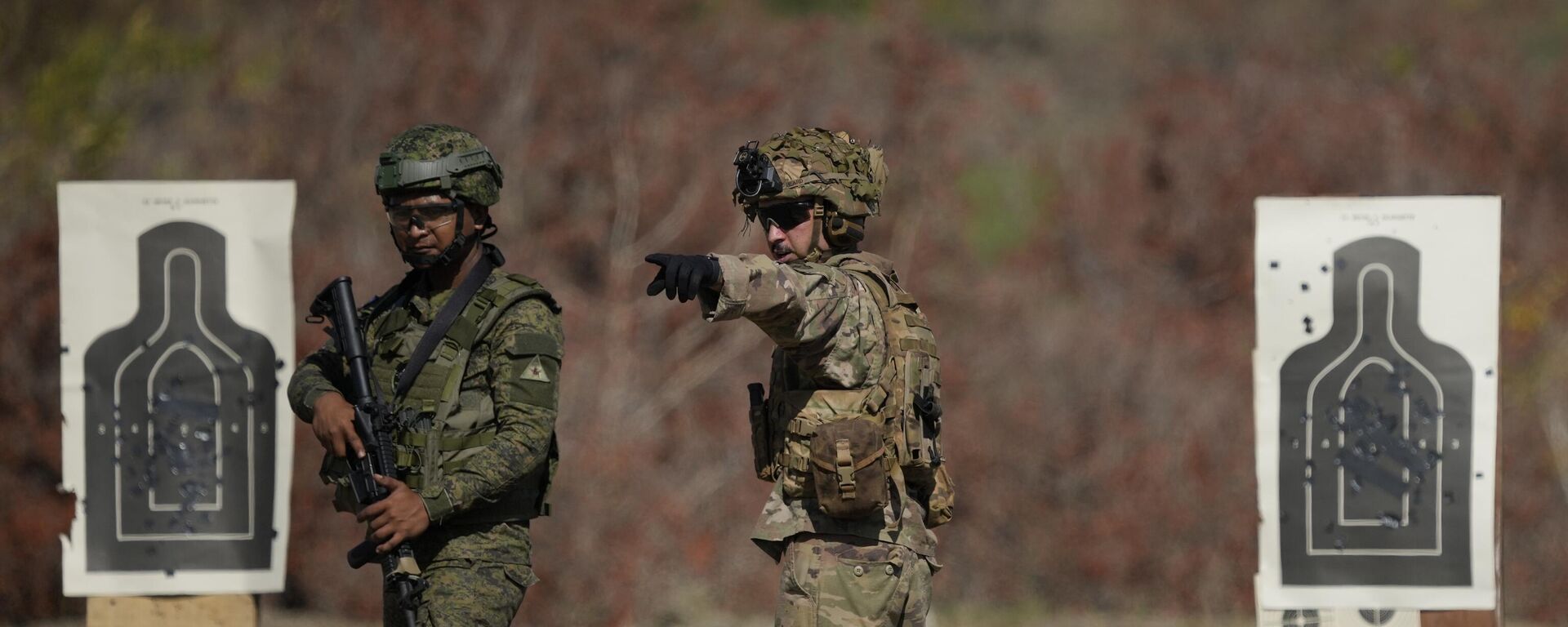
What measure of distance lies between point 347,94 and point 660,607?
4.44m

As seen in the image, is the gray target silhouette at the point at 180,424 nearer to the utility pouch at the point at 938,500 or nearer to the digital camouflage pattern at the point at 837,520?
the digital camouflage pattern at the point at 837,520

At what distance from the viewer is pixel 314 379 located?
5.04 m

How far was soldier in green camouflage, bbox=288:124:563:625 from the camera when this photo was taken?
4.71 m

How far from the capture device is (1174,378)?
1220 centimetres

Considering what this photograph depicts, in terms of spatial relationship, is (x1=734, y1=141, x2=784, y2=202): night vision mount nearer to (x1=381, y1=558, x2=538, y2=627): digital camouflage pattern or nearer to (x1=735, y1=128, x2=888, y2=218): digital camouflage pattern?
(x1=735, y1=128, x2=888, y2=218): digital camouflage pattern

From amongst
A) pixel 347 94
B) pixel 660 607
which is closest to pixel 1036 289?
pixel 660 607

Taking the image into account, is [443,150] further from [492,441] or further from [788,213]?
[788,213]

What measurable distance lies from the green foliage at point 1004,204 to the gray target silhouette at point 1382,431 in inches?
262

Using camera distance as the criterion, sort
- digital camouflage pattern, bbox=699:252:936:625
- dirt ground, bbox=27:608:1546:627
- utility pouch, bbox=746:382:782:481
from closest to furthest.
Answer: digital camouflage pattern, bbox=699:252:936:625
utility pouch, bbox=746:382:782:481
dirt ground, bbox=27:608:1546:627

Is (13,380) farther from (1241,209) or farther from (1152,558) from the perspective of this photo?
(1241,209)

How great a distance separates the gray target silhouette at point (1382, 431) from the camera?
6523 mm

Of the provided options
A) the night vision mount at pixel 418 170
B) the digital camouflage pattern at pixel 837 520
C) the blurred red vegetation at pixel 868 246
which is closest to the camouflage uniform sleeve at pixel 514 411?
the night vision mount at pixel 418 170

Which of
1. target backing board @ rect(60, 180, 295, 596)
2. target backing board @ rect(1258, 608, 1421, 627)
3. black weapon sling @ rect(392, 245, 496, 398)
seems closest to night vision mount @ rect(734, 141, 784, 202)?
black weapon sling @ rect(392, 245, 496, 398)

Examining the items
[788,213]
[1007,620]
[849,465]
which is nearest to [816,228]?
[788,213]
